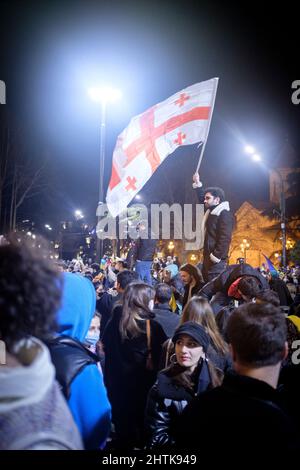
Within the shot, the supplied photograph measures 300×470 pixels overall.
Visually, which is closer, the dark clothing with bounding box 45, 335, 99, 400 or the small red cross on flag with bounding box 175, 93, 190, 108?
the dark clothing with bounding box 45, 335, 99, 400

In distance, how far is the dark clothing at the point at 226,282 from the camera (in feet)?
16.5

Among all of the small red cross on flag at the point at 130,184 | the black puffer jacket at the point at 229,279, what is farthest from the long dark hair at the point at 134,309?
the small red cross on flag at the point at 130,184

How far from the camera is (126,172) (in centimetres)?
779

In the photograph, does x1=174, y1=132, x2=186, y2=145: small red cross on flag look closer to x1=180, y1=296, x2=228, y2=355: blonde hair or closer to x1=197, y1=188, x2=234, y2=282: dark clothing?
x1=197, y1=188, x2=234, y2=282: dark clothing

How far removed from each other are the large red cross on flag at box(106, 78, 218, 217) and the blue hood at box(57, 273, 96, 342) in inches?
192

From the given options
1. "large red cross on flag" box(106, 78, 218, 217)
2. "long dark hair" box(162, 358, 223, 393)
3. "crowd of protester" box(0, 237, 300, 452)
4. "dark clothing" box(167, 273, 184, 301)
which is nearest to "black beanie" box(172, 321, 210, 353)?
"crowd of protester" box(0, 237, 300, 452)

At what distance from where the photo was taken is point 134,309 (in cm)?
412

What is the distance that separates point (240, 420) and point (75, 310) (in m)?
1.21

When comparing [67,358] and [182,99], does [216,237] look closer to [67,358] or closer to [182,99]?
[182,99]

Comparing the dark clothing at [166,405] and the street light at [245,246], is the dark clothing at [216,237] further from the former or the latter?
the street light at [245,246]

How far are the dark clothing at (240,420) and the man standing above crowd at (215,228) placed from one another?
403 centimetres

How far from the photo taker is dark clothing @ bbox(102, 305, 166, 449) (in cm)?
398
